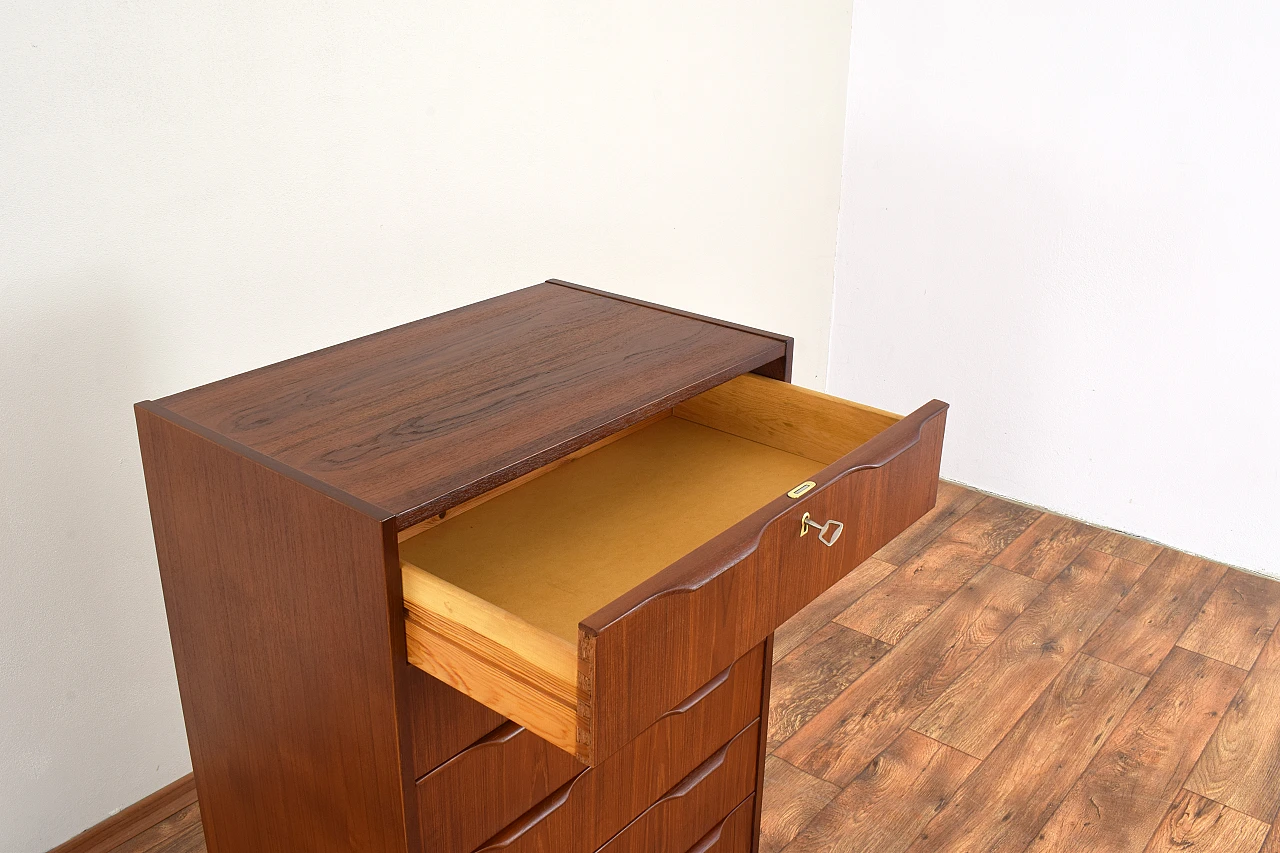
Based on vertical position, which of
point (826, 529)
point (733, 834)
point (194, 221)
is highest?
point (194, 221)

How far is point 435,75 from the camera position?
168 centimetres

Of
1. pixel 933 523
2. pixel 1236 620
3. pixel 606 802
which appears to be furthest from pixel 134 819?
pixel 1236 620

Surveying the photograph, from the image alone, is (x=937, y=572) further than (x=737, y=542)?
Yes

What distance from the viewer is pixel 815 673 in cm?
201

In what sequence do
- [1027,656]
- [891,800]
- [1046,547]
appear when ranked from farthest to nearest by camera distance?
1. [1046,547]
2. [1027,656]
3. [891,800]

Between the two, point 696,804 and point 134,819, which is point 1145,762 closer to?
point 696,804

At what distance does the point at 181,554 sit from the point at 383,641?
287mm

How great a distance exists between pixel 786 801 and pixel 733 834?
26cm

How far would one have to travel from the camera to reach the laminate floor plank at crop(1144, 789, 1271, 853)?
162cm

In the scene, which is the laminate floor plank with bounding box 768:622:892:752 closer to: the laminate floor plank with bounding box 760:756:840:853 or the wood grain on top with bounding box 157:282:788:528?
the laminate floor plank with bounding box 760:756:840:853

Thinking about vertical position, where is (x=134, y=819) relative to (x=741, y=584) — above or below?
below

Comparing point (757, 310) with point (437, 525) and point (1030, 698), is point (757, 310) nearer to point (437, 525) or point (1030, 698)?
point (1030, 698)

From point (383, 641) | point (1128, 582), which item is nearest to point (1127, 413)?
point (1128, 582)

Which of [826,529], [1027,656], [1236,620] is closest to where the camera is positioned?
[826,529]
